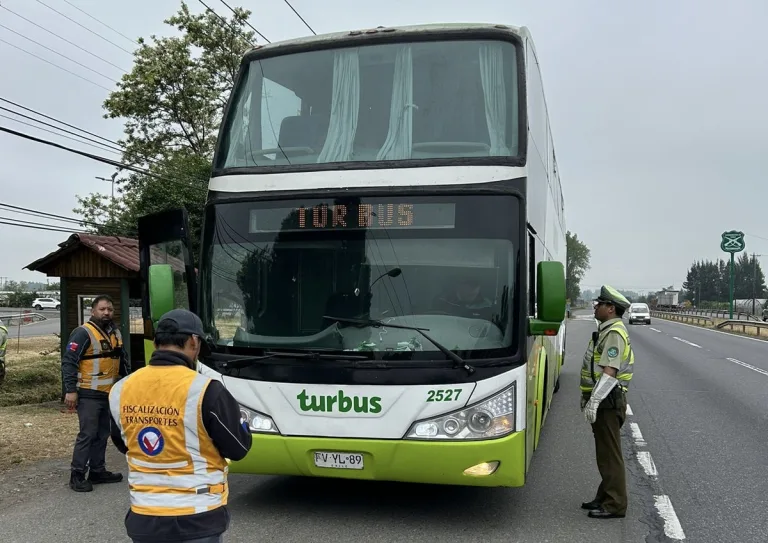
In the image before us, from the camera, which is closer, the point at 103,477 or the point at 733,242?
the point at 103,477

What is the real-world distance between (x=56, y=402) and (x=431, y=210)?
29.1 ft

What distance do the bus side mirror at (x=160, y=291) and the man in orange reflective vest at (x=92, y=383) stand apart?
5.73 ft

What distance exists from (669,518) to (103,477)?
4910mm

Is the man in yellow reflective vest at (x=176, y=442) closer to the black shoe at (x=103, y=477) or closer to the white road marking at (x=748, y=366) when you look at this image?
the black shoe at (x=103, y=477)

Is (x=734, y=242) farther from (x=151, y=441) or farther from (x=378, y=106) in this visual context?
(x=151, y=441)

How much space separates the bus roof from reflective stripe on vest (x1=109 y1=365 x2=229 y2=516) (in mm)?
3798

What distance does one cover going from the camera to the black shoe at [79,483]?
649 cm

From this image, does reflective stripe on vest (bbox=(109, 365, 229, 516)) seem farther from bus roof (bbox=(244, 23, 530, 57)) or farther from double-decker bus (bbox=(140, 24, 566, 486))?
bus roof (bbox=(244, 23, 530, 57))

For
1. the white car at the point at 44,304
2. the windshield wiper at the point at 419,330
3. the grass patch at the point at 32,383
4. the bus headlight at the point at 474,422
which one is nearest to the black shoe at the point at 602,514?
the bus headlight at the point at 474,422

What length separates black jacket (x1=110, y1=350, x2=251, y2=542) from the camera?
2.94m

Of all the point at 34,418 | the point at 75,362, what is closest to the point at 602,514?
the point at 75,362

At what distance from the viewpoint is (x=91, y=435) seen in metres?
6.60

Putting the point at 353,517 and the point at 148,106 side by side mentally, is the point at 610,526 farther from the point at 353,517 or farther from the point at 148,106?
the point at 148,106

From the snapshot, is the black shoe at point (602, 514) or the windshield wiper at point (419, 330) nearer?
the windshield wiper at point (419, 330)
